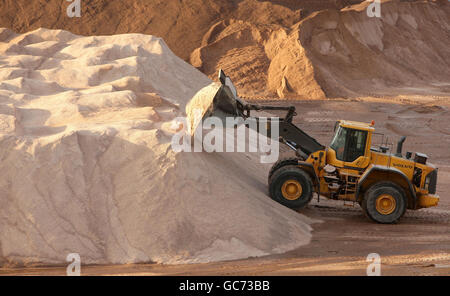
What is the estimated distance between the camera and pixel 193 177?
7.82 meters

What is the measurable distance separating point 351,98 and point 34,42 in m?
11.7

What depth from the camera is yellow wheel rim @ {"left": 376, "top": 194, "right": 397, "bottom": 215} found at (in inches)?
353

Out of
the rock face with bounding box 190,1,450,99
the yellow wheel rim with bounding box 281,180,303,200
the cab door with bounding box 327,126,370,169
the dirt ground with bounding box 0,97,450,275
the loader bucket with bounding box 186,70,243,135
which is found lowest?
the dirt ground with bounding box 0,97,450,275

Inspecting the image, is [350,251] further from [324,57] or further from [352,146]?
[324,57]

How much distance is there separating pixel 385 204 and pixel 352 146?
1091 millimetres

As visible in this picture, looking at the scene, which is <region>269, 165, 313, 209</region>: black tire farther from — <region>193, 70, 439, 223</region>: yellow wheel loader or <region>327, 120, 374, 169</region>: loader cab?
<region>327, 120, 374, 169</region>: loader cab

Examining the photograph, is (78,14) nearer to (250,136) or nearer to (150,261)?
(250,136)

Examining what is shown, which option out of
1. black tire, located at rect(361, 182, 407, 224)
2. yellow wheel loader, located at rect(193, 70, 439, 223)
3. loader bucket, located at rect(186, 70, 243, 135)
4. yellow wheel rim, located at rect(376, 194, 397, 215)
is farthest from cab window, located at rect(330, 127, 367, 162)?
loader bucket, located at rect(186, 70, 243, 135)

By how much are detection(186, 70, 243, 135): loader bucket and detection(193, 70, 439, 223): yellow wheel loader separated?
0.02 meters

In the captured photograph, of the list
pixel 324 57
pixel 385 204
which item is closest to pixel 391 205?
pixel 385 204

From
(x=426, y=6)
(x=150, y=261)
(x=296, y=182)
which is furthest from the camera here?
(x=426, y=6)

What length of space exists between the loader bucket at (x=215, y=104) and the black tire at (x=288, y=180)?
1247mm

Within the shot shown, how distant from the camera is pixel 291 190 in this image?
30.2 feet

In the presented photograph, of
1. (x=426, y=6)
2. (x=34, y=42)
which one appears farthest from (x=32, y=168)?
(x=426, y=6)
